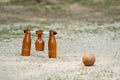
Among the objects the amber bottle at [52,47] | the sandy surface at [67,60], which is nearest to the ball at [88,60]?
the sandy surface at [67,60]

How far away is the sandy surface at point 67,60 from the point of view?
794 centimetres

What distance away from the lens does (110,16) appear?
19.2 metres

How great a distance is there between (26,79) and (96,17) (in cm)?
1150

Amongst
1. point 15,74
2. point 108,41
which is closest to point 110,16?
point 108,41

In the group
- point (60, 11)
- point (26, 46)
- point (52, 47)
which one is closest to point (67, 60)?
point (52, 47)

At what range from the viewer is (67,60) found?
9438 millimetres

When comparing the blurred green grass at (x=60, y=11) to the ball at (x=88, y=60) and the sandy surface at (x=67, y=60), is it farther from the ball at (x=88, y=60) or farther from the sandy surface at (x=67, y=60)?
the ball at (x=88, y=60)

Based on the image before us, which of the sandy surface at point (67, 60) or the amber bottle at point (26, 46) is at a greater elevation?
the amber bottle at point (26, 46)

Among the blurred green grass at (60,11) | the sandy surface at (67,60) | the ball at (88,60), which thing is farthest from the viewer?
the blurred green grass at (60,11)

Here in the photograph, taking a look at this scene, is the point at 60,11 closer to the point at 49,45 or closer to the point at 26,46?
the point at 26,46

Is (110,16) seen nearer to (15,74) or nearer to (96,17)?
(96,17)

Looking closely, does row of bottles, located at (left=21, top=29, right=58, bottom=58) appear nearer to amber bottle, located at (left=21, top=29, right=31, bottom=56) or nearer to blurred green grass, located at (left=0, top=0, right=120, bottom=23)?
amber bottle, located at (left=21, top=29, right=31, bottom=56)

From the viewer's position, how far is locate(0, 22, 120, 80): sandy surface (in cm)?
794

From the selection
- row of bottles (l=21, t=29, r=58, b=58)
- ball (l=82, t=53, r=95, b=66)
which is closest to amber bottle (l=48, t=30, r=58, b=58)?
row of bottles (l=21, t=29, r=58, b=58)
